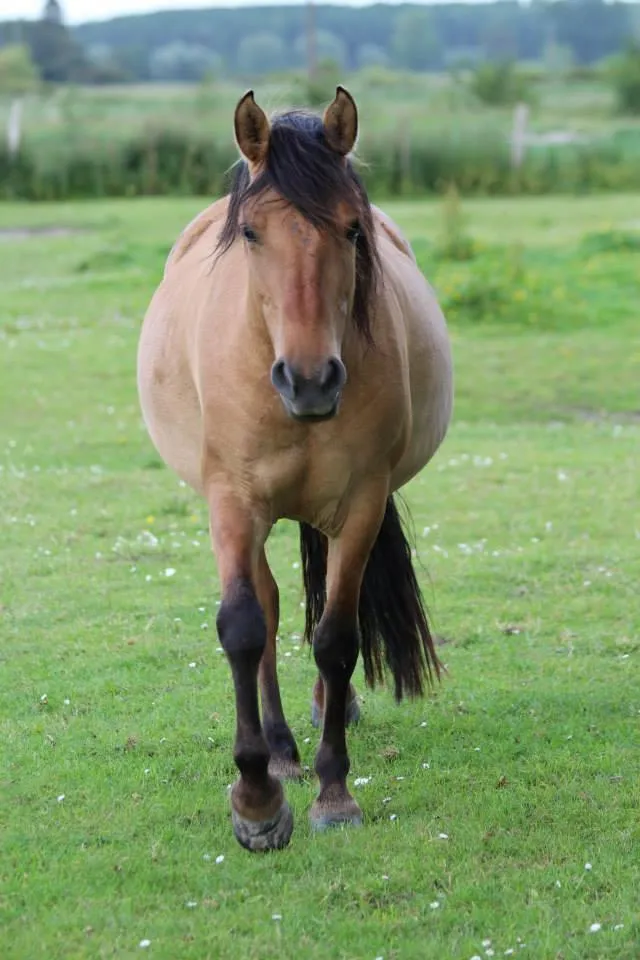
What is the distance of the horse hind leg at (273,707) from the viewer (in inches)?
199

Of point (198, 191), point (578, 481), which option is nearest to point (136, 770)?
point (578, 481)

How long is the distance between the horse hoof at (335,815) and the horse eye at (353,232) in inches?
74.7

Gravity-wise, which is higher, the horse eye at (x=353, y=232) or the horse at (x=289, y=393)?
the horse eye at (x=353, y=232)

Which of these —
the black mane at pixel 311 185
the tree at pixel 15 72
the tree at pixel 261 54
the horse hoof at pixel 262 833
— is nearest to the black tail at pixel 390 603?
the horse hoof at pixel 262 833

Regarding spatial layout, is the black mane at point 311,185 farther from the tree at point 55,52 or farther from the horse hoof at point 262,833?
the tree at point 55,52

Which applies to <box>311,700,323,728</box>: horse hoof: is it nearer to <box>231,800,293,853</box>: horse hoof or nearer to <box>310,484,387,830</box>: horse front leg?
<box>310,484,387,830</box>: horse front leg

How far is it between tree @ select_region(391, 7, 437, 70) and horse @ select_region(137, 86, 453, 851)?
143 m

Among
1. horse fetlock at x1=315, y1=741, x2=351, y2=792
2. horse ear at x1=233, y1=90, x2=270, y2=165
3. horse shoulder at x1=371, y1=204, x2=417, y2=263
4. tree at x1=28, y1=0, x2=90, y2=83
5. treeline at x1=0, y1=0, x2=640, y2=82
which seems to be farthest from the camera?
treeline at x1=0, y1=0, x2=640, y2=82

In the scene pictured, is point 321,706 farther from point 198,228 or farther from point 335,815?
point 198,228

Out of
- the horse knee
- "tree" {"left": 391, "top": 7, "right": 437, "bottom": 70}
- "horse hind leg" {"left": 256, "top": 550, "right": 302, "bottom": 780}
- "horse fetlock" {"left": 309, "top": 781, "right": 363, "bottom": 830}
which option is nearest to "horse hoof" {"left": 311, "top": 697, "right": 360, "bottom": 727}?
"horse hind leg" {"left": 256, "top": 550, "right": 302, "bottom": 780}

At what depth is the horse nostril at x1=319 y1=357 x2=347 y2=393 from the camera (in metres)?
3.70

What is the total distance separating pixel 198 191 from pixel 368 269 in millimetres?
26505

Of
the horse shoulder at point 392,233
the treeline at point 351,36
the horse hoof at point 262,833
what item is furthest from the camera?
the treeline at point 351,36

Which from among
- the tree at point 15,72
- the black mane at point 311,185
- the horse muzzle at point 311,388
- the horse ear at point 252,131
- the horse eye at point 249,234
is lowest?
the horse muzzle at point 311,388
